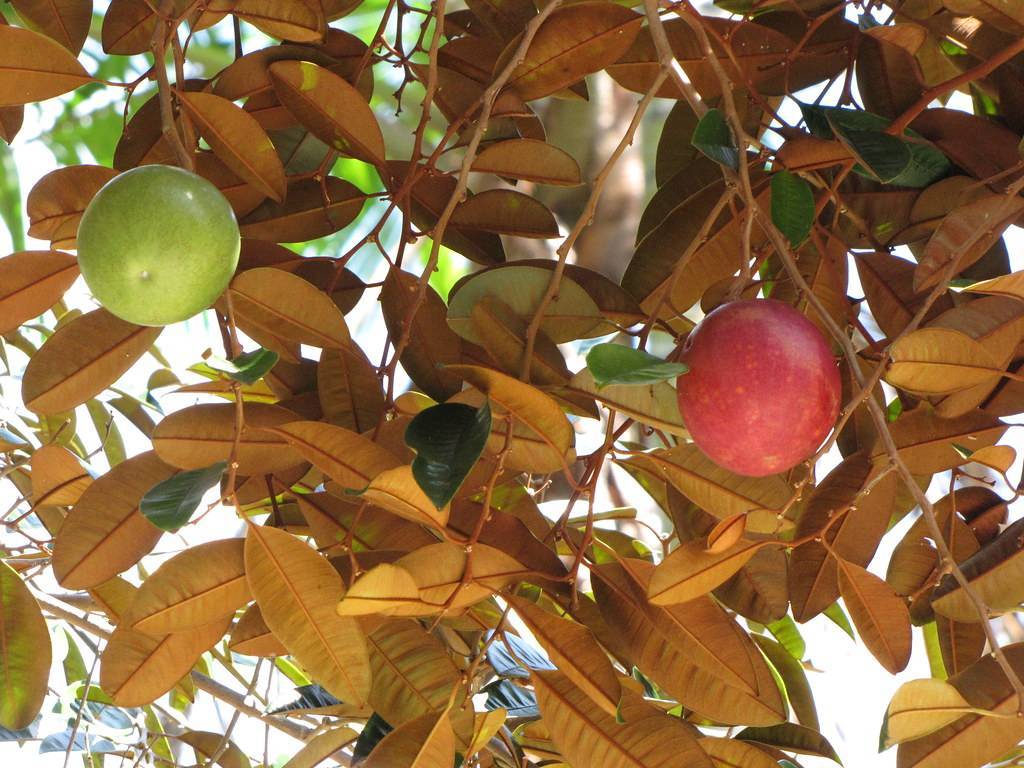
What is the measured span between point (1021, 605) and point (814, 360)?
25 centimetres

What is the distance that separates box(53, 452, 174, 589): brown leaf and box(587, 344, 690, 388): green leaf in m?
0.37

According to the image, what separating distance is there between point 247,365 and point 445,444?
12 cm

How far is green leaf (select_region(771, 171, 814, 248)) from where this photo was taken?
720mm

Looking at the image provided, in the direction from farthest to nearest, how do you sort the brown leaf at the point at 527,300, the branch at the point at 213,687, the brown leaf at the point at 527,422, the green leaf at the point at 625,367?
the branch at the point at 213,687, the brown leaf at the point at 527,300, the brown leaf at the point at 527,422, the green leaf at the point at 625,367

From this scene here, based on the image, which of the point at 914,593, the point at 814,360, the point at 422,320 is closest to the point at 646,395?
the point at 814,360

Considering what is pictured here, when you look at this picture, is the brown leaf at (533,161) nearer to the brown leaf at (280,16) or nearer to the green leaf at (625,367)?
the brown leaf at (280,16)

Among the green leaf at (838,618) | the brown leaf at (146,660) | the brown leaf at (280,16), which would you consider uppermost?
the brown leaf at (280,16)

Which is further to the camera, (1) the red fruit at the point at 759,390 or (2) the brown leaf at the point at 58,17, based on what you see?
(2) the brown leaf at the point at 58,17

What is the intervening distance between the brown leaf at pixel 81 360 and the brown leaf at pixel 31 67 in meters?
0.17

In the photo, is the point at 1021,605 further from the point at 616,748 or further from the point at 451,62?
the point at 451,62

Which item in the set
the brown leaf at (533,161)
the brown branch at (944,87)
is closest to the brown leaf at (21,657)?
the brown leaf at (533,161)

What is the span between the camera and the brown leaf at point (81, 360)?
783 mm

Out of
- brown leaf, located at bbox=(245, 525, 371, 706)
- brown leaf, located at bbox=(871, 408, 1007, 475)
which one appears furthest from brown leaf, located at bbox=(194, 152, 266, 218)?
brown leaf, located at bbox=(871, 408, 1007, 475)

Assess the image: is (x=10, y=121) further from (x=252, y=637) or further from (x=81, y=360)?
(x=252, y=637)
